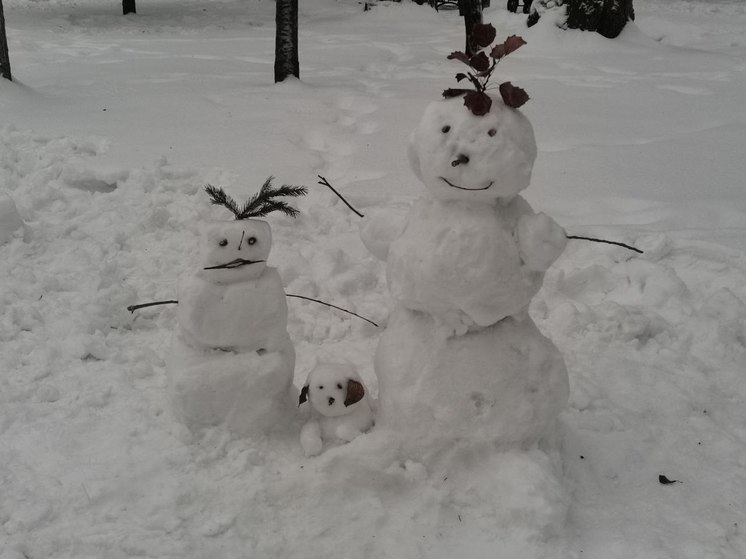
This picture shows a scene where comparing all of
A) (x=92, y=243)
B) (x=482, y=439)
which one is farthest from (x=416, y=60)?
(x=482, y=439)

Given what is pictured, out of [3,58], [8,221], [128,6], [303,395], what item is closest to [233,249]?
[303,395]

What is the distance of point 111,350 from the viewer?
10.3 ft

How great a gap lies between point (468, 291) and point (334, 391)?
24.8 inches

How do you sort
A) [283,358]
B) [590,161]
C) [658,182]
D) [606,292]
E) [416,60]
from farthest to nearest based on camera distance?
[416,60] < [590,161] < [658,182] < [606,292] < [283,358]

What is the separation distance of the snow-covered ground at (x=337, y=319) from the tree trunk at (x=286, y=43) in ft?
0.96

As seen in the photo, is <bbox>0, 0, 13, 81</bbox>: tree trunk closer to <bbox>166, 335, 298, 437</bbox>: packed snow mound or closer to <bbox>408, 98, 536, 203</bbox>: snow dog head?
<bbox>166, 335, 298, 437</bbox>: packed snow mound

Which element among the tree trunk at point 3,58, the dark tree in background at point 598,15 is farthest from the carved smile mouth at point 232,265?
the dark tree in background at point 598,15

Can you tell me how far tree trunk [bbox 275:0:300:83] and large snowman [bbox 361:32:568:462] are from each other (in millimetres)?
5708

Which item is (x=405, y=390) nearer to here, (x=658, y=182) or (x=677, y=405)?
(x=677, y=405)

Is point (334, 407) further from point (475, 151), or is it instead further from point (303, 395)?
point (475, 151)

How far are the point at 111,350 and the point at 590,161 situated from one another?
12.5 ft

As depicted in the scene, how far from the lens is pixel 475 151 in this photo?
6.78ft

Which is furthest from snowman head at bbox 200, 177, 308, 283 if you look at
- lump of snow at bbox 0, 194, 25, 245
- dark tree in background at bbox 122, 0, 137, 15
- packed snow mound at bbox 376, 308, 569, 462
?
dark tree in background at bbox 122, 0, 137, 15

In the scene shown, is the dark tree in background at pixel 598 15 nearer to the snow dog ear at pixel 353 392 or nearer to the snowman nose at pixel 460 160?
the snowman nose at pixel 460 160
